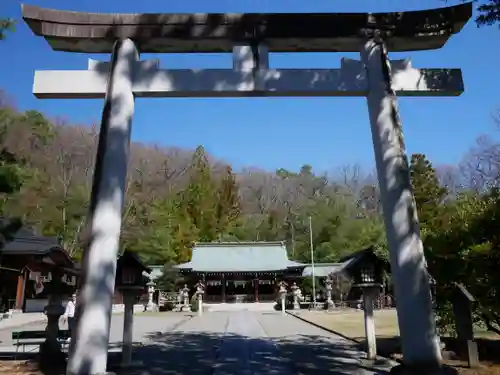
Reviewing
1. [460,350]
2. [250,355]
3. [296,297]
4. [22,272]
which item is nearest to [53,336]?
[250,355]

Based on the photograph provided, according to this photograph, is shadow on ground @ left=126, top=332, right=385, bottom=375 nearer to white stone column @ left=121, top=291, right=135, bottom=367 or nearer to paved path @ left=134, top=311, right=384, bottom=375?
paved path @ left=134, top=311, right=384, bottom=375

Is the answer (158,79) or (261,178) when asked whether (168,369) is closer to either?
(158,79)

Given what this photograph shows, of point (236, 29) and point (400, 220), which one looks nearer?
point (400, 220)

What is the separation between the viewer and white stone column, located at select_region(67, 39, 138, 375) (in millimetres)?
4504

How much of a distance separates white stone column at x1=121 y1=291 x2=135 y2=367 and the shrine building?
26.4 meters

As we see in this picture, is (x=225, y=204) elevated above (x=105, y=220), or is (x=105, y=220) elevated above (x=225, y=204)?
(x=225, y=204)

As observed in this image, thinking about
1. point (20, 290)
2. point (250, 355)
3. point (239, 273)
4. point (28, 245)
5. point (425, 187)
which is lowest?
point (250, 355)

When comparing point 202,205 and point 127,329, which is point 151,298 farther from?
point 127,329

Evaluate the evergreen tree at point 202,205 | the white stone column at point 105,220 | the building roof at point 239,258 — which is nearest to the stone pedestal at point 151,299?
the building roof at point 239,258

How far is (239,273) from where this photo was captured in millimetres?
35219

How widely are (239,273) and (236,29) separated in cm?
3110

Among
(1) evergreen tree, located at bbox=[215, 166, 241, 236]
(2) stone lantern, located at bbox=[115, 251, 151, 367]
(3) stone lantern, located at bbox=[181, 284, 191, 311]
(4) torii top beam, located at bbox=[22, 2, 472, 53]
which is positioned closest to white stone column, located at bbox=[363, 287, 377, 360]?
(2) stone lantern, located at bbox=[115, 251, 151, 367]

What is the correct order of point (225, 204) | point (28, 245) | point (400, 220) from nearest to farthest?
point (400, 220) < point (28, 245) < point (225, 204)

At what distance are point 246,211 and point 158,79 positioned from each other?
218 ft
